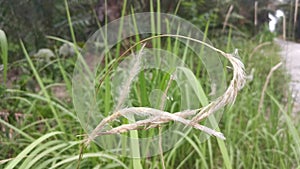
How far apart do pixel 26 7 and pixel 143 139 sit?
855 mm

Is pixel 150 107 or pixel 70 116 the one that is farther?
pixel 70 116

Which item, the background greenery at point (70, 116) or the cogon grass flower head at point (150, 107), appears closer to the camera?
the cogon grass flower head at point (150, 107)

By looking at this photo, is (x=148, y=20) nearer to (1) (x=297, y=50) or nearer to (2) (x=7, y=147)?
(2) (x=7, y=147)

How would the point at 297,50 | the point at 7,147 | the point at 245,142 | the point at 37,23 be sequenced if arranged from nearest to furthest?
1. the point at 7,147
2. the point at 245,142
3. the point at 37,23
4. the point at 297,50

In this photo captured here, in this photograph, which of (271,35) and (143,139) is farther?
(271,35)

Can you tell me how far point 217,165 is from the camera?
1062 mm

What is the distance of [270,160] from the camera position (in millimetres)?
1092

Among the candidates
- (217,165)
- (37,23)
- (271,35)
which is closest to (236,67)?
(217,165)

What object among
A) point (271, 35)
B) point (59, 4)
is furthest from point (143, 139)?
point (271, 35)

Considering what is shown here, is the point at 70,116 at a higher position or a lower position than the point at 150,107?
lower

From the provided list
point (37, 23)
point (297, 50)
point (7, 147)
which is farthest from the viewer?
point (297, 50)

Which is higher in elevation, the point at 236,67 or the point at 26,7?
the point at 26,7

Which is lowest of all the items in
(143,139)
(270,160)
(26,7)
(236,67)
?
(270,160)

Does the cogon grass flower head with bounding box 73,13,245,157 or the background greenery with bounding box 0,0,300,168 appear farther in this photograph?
the background greenery with bounding box 0,0,300,168
